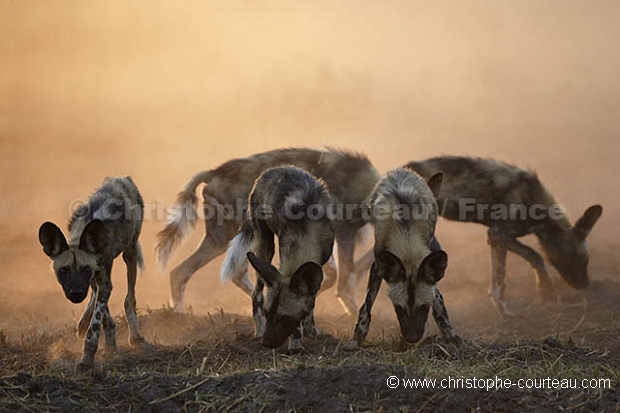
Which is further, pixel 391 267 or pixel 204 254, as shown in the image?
pixel 204 254

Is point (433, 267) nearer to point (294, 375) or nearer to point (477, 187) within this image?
point (294, 375)

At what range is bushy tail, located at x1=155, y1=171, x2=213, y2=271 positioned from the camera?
959 centimetres

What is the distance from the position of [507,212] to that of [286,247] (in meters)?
4.64

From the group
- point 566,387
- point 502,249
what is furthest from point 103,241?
point 502,249

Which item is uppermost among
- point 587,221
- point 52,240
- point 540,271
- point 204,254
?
point 52,240

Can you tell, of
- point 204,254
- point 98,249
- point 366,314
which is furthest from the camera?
point 204,254

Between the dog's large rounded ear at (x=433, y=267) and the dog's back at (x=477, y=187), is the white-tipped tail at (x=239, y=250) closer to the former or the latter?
the dog's large rounded ear at (x=433, y=267)

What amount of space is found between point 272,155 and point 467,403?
5.41 m

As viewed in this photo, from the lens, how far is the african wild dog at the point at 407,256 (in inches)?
233

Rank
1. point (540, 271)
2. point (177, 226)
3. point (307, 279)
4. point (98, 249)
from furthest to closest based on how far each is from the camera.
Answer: point (540, 271), point (177, 226), point (98, 249), point (307, 279)

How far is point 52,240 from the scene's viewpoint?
5965 mm

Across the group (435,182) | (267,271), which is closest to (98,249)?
(267,271)

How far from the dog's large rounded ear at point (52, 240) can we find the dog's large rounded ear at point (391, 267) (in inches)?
84.9

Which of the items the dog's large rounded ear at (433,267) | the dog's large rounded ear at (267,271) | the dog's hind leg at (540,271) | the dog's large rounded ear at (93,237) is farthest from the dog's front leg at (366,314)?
the dog's hind leg at (540,271)
